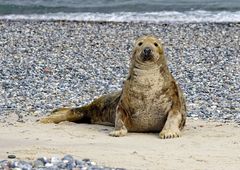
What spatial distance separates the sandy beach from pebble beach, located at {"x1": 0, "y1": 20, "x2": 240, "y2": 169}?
854mm

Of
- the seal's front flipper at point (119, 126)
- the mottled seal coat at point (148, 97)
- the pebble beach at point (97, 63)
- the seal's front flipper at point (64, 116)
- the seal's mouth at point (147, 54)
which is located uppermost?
the seal's mouth at point (147, 54)

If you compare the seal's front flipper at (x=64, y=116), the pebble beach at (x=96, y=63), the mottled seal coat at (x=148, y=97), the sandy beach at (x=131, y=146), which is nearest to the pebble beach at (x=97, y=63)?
the pebble beach at (x=96, y=63)

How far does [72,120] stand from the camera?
9922mm

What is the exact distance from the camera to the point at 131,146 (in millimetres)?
7949

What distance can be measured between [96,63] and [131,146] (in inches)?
334

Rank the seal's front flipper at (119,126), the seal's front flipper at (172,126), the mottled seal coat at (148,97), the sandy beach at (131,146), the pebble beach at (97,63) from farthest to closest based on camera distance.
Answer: the pebble beach at (97,63), the mottled seal coat at (148,97), the seal's front flipper at (119,126), the seal's front flipper at (172,126), the sandy beach at (131,146)

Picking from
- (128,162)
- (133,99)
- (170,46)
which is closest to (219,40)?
(170,46)

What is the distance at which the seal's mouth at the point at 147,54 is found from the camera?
8898 millimetres

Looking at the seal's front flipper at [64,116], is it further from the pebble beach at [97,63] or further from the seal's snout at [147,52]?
the seal's snout at [147,52]

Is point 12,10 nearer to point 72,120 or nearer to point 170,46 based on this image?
point 170,46

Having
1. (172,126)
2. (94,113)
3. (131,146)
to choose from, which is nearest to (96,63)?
(94,113)

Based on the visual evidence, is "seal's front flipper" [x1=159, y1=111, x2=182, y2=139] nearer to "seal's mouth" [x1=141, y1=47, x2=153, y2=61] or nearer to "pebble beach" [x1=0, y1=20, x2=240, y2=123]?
"seal's mouth" [x1=141, y1=47, x2=153, y2=61]

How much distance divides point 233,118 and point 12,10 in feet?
73.6

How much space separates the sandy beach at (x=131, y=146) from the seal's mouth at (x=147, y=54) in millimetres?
848
